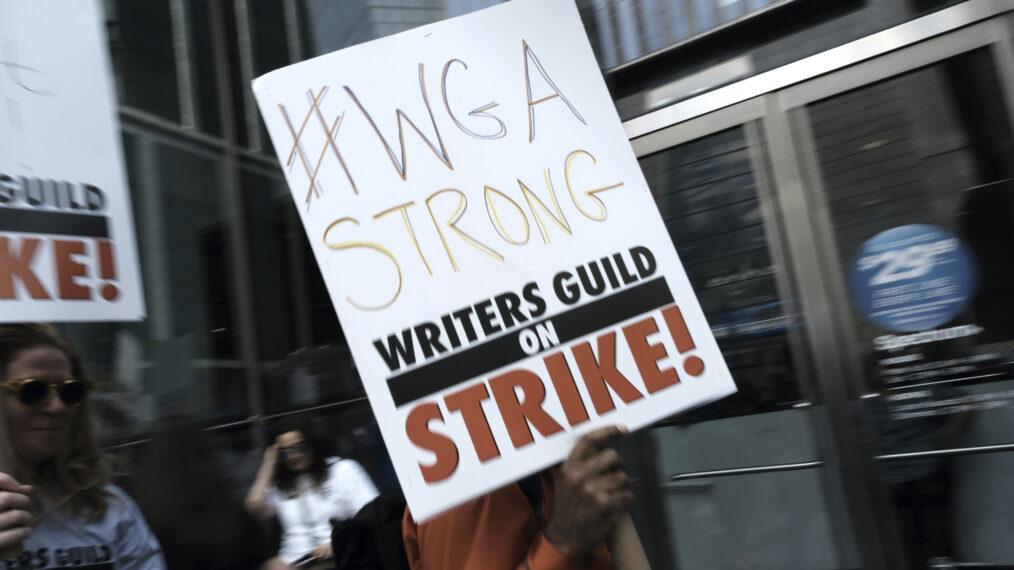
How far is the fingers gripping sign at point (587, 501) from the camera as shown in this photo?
1.12m

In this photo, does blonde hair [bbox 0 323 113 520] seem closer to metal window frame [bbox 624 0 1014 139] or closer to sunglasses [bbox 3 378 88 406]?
sunglasses [bbox 3 378 88 406]

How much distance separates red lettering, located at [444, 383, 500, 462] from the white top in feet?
9.41

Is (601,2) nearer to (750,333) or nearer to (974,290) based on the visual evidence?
(750,333)

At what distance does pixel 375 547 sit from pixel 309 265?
6.29 ft

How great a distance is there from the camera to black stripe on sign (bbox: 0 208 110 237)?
1556 mm

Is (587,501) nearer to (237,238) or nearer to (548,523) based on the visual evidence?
(548,523)

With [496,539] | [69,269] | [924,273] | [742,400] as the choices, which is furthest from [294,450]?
[496,539]

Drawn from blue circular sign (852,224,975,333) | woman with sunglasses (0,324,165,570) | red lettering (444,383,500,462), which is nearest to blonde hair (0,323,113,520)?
woman with sunglasses (0,324,165,570)

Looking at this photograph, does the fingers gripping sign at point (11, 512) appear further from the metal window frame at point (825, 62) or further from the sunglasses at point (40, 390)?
the metal window frame at point (825, 62)

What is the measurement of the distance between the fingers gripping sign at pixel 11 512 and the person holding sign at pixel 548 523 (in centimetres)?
69

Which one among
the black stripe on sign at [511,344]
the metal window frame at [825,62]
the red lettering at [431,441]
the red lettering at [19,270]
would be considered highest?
the metal window frame at [825,62]

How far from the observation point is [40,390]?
5.52ft

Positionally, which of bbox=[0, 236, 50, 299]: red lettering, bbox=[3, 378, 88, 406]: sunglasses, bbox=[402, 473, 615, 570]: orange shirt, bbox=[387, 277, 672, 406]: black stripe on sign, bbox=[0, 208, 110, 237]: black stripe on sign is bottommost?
bbox=[402, 473, 615, 570]: orange shirt

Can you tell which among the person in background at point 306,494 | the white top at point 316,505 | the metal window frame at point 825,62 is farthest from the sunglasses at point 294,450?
the metal window frame at point 825,62
